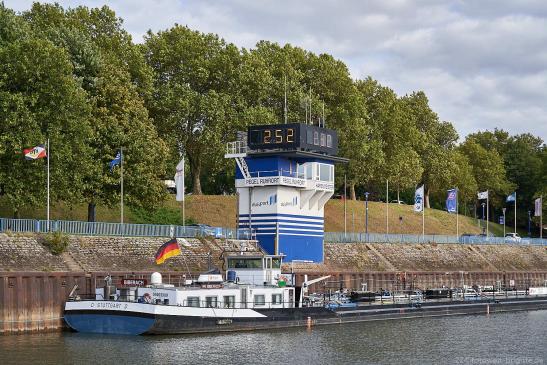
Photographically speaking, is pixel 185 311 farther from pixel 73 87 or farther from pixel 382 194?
pixel 382 194

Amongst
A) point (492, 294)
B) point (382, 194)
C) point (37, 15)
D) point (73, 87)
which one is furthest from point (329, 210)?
point (73, 87)

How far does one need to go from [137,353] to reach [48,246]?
17.8 meters

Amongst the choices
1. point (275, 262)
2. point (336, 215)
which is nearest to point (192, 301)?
point (275, 262)

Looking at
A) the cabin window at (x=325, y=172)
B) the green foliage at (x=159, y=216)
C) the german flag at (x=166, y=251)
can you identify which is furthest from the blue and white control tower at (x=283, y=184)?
the german flag at (x=166, y=251)

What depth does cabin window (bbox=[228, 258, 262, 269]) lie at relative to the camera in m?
69.7

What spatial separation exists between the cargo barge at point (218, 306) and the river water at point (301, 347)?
1.20 metres

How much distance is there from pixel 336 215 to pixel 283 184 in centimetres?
4568

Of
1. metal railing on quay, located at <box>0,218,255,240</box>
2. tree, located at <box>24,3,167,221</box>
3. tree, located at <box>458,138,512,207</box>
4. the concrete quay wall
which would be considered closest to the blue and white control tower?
the concrete quay wall

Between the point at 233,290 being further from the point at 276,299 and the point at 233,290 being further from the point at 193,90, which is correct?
the point at 193,90

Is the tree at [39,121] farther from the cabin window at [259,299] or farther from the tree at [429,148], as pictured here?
the tree at [429,148]

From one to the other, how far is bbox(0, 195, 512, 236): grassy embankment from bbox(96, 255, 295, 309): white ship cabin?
2411 centimetres

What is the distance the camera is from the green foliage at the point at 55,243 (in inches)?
2621

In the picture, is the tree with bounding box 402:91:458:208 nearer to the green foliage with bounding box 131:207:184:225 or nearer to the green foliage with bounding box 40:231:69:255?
the green foliage with bounding box 131:207:184:225

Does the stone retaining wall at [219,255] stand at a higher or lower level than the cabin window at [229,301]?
higher
